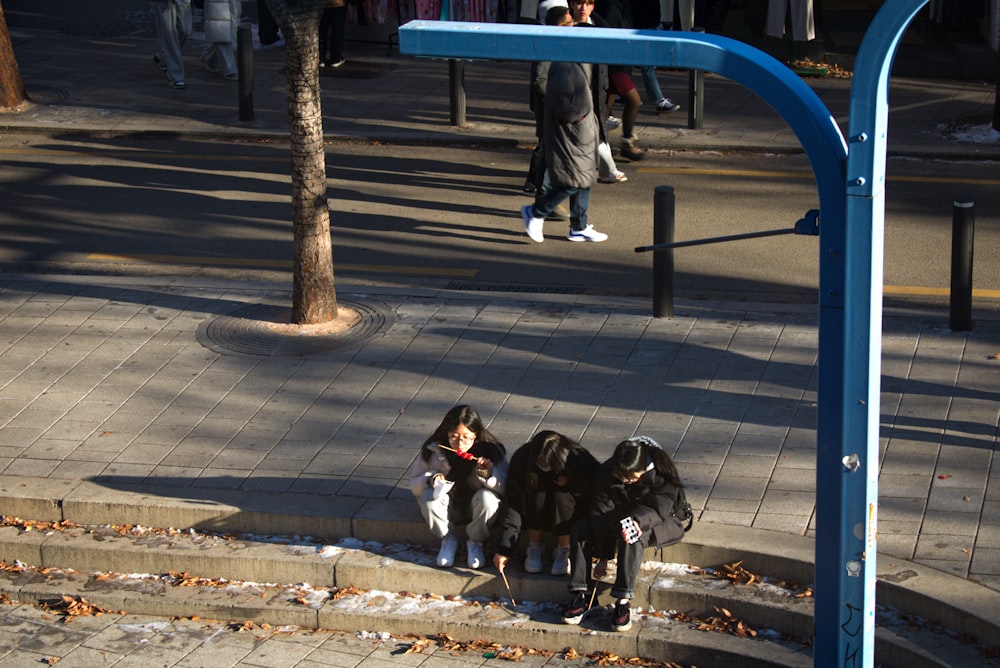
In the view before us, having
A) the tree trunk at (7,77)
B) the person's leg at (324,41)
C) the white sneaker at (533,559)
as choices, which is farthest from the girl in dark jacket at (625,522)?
the person's leg at (324,41)

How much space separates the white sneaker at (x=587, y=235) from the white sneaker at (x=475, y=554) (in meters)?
5.50

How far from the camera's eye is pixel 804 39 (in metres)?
17.3

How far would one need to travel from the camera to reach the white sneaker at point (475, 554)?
21.1ft

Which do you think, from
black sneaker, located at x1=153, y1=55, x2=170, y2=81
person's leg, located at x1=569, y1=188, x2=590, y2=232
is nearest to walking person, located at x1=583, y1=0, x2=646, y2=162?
person's leg, located at x1=569, y1=188, x2=590, y2=232

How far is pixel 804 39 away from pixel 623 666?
1300 cm

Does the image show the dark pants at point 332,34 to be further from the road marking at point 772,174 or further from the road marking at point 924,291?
the road marking at point 924,291

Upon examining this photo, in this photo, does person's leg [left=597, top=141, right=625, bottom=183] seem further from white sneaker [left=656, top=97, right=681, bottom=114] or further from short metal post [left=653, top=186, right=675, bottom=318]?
short metal post [left=653, top=186, right=675, bottom=318]

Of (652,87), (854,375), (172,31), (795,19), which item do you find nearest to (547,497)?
(854,375)

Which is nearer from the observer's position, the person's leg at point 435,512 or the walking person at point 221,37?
the person's leg at point 435,512

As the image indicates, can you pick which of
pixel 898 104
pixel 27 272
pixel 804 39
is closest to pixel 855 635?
pixel 27 272

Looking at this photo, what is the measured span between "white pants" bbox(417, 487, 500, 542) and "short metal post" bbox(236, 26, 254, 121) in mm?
10213

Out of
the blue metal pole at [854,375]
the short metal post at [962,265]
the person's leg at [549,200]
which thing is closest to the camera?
the blue metal pole at [854,375]

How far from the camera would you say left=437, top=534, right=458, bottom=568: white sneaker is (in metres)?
6.43

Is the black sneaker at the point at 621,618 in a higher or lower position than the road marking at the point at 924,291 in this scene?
lower
